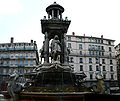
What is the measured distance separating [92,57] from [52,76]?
5527 centimetres

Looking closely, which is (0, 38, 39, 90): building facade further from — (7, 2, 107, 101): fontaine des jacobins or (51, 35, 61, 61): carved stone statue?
(51, 35, 61, 61): carved stone statue

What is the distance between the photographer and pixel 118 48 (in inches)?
3342

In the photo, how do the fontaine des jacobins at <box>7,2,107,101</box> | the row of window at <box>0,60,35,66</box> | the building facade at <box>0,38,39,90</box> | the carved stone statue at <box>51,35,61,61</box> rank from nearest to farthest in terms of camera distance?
the fontaine des jacobins at <box>7,2,107,101</box>
the carved stone statue at <box>51,35,61,61</box>
the building facade at <box>0,38,39,90</box>
the row of window at <box>0,60,35,66</box>

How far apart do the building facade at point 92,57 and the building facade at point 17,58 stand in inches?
681

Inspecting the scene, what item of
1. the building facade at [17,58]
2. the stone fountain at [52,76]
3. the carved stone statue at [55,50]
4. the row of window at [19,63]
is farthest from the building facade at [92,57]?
the carved stone statue at [55,50]

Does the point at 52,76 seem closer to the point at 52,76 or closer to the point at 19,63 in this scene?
the point at 52,76

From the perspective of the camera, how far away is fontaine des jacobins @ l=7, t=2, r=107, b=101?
9273mm

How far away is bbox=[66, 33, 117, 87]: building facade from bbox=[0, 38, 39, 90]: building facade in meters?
17.3

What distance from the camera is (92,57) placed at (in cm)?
6669

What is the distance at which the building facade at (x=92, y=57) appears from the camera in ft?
211

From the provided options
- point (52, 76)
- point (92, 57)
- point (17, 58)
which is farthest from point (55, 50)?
point (17, 58)

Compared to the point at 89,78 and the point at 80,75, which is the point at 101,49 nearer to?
the point at 89,78

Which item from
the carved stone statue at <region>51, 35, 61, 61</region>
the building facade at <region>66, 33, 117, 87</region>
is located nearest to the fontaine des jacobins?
the carved stone statue at <region>51, 35, 61, 61</region>

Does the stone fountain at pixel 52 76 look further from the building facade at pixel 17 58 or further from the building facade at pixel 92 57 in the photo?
the building facade at pixel 17 58
